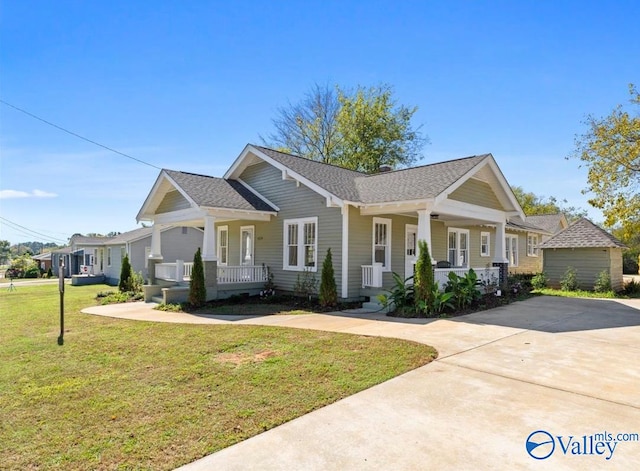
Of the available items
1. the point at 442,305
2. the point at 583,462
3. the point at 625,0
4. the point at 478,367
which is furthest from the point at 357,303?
the point at 625,0

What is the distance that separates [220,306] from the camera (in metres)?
12.6

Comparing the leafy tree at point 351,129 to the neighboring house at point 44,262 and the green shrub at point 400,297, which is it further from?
the neighboring house at point 44,262

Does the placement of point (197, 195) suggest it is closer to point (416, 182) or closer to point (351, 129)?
point (416, 182)

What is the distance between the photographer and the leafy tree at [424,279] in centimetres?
1047

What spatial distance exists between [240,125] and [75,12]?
10.1 metres

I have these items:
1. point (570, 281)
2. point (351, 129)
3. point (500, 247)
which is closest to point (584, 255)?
point (570, 281)

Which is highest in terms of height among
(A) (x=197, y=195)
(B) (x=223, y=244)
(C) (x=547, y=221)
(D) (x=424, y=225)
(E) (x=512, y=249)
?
(C) (x=547, y=221)

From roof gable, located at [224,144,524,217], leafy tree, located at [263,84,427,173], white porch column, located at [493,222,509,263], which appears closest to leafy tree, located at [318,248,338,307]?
roof gable, located at [224,144,524,217]

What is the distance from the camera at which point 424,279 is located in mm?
10531

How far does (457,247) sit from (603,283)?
575cm

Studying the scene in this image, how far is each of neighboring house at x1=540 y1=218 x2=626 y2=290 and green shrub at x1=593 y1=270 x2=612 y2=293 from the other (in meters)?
0.27

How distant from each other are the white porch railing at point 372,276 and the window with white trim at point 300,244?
1702 millimetres

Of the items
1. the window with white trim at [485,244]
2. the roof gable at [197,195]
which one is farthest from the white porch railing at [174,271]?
the window with white trim at [485,244]

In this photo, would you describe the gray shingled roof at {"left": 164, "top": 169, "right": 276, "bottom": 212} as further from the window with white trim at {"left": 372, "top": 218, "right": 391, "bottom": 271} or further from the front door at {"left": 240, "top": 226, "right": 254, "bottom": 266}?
the window with white trim at {"left": 372, "top": 218, "right": 391, "bottom": 271}
